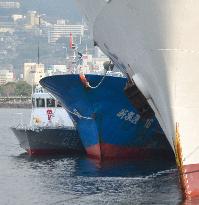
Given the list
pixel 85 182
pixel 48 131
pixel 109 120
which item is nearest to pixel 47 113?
pixel 48 131

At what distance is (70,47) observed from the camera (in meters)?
37.6

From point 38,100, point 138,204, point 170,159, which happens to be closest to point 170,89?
point 138,204

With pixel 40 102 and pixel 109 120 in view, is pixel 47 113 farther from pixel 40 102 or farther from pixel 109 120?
pixel 109 120

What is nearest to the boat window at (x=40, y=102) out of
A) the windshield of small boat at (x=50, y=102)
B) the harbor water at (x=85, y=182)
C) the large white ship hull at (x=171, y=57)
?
the windshield of small boat at (x=50, y=102)

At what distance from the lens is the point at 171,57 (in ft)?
63.9

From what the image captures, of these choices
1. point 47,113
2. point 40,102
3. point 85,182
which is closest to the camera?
point 85,182

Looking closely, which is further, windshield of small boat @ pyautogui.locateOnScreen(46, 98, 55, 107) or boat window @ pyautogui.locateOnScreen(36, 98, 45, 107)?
boat window @ pyautogui.locateOnScreen(36, 98, 45, 107)

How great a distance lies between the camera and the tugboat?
3878 cm

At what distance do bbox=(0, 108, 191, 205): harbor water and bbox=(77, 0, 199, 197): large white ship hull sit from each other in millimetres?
2208

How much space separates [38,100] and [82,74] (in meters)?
7.95

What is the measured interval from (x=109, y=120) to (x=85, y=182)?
6.08 m

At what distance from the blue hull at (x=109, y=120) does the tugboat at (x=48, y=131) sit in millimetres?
3637

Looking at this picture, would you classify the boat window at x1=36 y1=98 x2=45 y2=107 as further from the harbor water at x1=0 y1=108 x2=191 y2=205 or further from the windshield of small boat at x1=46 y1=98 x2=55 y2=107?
the harbor water at x1=0 y1=108 x2=191 y2=205

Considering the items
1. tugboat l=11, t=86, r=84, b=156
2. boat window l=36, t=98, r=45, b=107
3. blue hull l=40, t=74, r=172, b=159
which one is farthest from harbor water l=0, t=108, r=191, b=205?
boat window l=36, t=98, r=45, b=107
